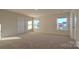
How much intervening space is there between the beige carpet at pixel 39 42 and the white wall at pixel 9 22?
220 mm

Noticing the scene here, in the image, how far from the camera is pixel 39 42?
4340mm

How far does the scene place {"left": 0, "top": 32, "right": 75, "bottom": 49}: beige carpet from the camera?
14.1 feet

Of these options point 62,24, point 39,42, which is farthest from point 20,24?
point 62,24

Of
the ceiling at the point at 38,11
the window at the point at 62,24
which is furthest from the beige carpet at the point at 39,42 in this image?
the ceiling at the point at 38,11

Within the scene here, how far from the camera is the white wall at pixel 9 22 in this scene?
430cm

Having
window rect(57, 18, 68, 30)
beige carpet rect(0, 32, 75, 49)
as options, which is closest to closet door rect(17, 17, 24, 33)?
beige carpet rect(0, 32, 75, 49)

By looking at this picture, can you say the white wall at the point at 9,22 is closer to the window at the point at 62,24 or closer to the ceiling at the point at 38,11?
the ceiling at the point at 38,11

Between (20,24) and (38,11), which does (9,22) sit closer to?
(20,24)

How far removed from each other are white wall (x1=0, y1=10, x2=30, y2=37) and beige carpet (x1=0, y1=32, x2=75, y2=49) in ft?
0.72

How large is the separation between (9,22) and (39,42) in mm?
992

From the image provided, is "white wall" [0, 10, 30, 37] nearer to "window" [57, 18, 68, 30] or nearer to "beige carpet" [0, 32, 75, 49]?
"beige carpet" [0, 32, 75, 49]

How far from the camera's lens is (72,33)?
14.1 feet
